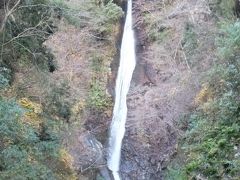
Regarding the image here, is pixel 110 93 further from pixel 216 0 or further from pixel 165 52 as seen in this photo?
pixel 216 0

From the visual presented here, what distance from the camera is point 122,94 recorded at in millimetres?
20969

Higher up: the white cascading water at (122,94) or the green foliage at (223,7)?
the green foliage at (223,7)

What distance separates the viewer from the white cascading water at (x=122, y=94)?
18.6 m

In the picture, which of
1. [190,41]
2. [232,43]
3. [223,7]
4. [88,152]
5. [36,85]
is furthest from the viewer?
[88,152]

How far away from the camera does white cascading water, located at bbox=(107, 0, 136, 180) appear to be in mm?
18594

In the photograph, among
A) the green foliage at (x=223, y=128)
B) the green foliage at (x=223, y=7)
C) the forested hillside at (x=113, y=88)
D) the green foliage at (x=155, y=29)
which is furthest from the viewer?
the green foliage at (x=155, y=29)

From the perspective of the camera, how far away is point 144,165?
17.9m

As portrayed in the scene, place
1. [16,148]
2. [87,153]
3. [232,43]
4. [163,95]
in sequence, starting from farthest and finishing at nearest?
[87,153] → [163,95] → [232,43] → [16,148]

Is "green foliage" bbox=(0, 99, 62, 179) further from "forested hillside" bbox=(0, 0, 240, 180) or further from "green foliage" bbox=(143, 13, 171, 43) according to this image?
"green foliage" bbox=(143, 13, 171, 43)

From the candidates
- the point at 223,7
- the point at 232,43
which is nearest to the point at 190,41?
the point at 223,7

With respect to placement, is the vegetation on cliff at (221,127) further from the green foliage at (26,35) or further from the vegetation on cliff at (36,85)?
the green foliage at (26,35)

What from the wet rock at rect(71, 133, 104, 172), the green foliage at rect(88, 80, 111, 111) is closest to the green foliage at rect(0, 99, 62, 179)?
the wet rock at rect(71, 133, 104, 172)

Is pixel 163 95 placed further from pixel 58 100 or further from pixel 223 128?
pixel 223 128

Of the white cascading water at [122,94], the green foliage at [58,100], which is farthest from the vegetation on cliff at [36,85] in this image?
the white cascading water at [122,94]
